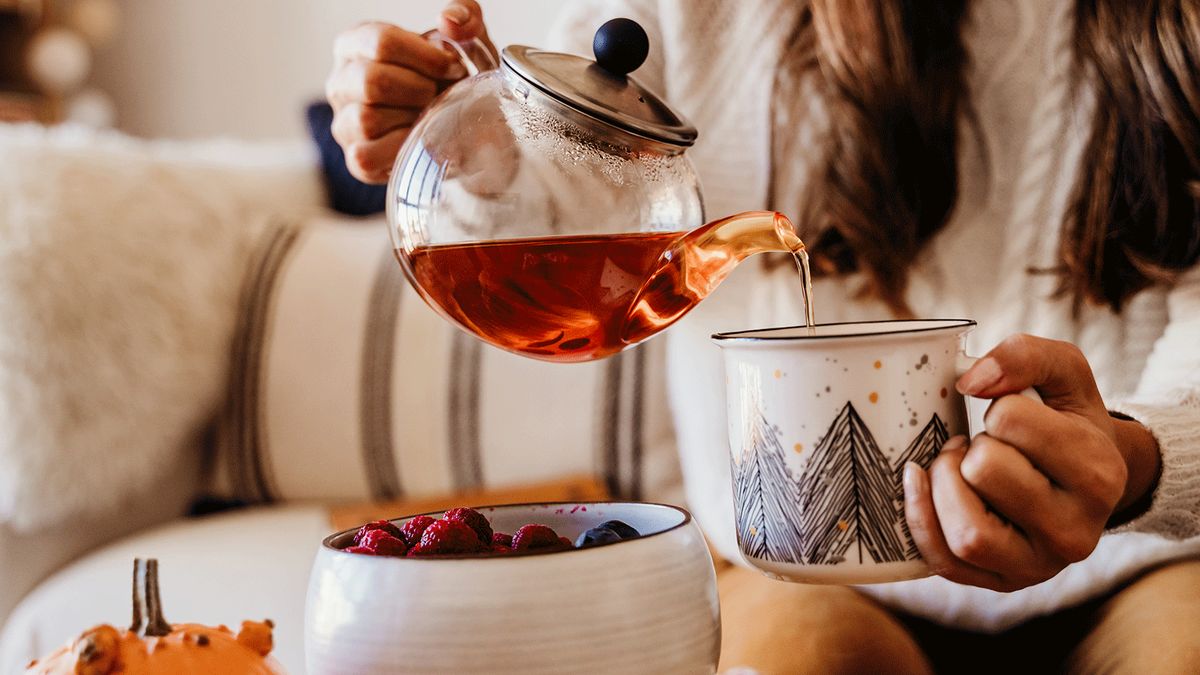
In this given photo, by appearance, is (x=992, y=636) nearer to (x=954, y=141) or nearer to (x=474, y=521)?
(x=954, y=141)

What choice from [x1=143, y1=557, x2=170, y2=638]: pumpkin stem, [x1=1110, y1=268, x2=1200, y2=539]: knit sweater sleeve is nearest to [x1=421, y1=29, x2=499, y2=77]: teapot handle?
[x1=143, y1=557, x2=170, y2=638]: pumpkin stem

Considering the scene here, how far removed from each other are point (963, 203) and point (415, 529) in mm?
650

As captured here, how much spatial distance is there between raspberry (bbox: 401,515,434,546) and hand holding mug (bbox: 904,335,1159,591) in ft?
0.73

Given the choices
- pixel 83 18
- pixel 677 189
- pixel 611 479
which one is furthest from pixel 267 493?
pixel 83 18

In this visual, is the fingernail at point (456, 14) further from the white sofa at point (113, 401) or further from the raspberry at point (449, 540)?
the white sofa at point (113, 401)

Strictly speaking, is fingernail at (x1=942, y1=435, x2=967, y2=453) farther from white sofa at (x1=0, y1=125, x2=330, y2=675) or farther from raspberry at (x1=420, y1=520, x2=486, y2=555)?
white sofa at (x1=0, y1=125, x2=330, y2=675)

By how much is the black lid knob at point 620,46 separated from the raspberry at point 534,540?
9.4 inches

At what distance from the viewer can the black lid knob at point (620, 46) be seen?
53 centimetres

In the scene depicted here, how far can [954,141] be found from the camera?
92cm

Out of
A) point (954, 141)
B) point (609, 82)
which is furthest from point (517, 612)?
point (954, 141)

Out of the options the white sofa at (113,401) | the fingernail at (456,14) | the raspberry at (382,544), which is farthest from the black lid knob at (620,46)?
the white sofa at (113,401)

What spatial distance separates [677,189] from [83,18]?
2.80 meters

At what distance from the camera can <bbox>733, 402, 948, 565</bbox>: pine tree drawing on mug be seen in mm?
476

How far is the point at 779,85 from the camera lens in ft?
3.11
